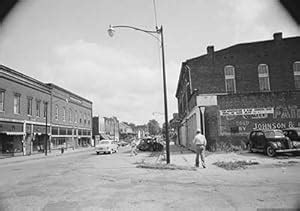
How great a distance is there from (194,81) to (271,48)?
8835 millimetres

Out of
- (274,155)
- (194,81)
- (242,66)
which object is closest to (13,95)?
(194,81)

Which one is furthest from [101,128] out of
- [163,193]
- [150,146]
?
[163,193]

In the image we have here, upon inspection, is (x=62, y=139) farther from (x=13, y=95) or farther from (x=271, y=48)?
(x=271, y=48)

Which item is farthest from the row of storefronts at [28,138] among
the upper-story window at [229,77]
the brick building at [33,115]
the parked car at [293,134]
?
the parked car at [293,134]

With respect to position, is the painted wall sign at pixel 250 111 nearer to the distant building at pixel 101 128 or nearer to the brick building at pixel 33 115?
the brick building at pixel 33 115

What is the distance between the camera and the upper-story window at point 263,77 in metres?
30.4

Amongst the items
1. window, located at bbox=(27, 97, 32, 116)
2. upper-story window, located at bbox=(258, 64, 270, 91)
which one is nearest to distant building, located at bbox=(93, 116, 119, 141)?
window, located at bbox=(27, 97, 32, 116)

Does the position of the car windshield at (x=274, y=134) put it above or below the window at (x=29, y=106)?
below

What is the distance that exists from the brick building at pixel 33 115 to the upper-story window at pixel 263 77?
24691 mm

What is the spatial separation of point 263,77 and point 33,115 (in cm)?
2686

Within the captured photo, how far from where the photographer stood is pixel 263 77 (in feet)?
100

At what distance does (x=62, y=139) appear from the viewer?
46.2 metres

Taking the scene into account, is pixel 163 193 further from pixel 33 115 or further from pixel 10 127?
pixel 33 115

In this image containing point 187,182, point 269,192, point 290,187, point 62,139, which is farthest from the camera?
point 62,139
